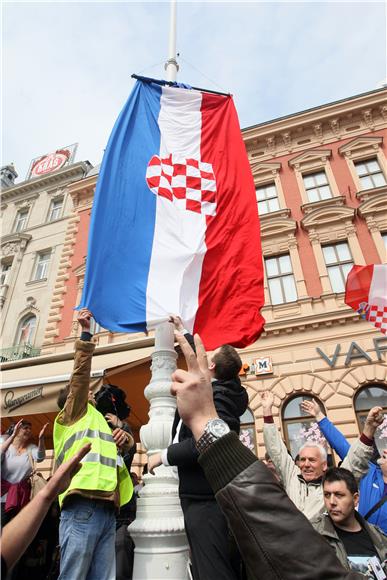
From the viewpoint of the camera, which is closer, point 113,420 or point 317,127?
point 113,420

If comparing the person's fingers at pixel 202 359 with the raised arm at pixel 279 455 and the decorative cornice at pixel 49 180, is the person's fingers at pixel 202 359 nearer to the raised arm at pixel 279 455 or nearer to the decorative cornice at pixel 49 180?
the raised arm at pixel 279 455

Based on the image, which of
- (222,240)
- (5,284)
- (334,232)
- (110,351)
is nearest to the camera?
(222,240)

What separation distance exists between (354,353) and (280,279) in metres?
3.25

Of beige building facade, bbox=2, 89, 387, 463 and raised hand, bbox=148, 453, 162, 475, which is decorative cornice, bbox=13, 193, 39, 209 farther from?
raised hand, bbox=148, 453, 162, 475

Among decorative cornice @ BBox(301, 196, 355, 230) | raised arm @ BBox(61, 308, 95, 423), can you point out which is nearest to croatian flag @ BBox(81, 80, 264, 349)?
raised arm @ BBox(61, 308, 95, 423)

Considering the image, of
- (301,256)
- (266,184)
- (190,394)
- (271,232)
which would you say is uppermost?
(266,184)

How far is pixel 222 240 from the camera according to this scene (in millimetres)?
4035

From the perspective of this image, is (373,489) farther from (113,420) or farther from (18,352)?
(18,352)

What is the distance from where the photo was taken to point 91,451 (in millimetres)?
2391

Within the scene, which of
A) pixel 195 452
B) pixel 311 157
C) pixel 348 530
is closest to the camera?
pixel 195 452

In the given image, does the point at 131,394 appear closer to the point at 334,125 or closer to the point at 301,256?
the point at 301,256

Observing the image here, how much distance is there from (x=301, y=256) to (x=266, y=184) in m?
3.79

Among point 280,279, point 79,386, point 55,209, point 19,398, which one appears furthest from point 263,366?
point 55,209

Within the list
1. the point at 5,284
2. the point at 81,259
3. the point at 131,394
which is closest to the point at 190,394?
the point at 131,394
